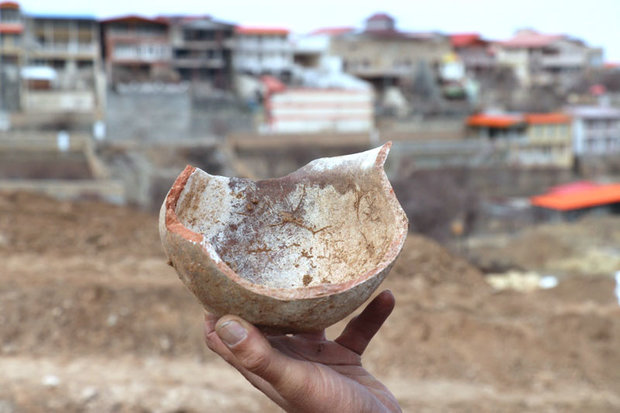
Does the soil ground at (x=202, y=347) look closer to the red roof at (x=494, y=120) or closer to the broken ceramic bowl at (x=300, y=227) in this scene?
the broken ceramic bowl at (x=300, y=227)

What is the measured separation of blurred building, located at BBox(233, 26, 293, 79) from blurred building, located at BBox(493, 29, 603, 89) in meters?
19.3

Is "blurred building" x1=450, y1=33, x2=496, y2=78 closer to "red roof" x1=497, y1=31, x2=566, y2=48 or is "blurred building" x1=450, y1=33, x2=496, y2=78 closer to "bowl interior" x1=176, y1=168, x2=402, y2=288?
"red roof" x1=497, y1=31, x2=566, y2=48

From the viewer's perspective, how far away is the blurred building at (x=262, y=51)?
4338cm

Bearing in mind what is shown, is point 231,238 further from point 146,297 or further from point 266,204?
point 146,297

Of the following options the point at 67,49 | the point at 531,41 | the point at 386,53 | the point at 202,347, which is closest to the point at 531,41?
the point at 531,41

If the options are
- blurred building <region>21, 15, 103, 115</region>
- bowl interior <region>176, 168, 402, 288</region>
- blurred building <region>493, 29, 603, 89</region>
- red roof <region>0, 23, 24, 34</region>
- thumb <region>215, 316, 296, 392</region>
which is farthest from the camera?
blurred building <region>493, 29, 603, 89</region>

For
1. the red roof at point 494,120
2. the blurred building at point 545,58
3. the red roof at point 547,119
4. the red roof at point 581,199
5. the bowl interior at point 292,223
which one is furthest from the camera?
the blurred building at point 545,58

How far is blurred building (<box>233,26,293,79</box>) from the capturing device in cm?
4338

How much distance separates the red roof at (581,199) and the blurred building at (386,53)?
19.8 metres

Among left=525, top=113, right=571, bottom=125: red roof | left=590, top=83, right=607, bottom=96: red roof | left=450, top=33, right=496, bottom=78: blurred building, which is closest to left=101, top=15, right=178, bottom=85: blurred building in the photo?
left=525, top=113, right=571, bottom=125: red roof

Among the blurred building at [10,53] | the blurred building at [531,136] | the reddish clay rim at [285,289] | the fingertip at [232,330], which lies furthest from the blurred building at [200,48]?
the fingertip at [232,330]

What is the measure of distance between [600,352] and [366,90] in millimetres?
30603

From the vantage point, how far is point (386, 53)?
161 ft

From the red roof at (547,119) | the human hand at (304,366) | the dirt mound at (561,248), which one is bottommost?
the dirt mound at (561,248)
